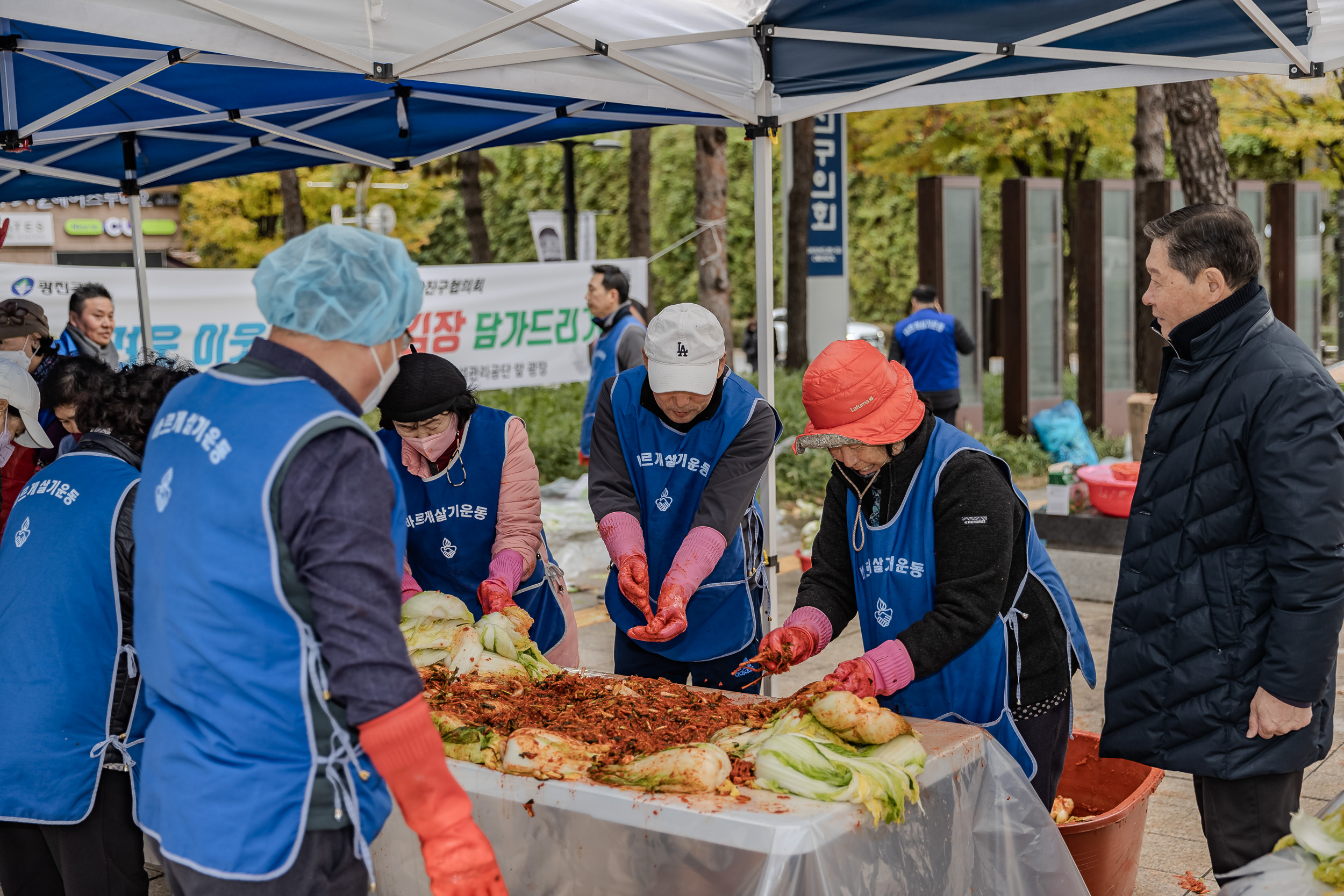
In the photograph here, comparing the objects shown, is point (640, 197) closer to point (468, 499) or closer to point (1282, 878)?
point (468, 499)

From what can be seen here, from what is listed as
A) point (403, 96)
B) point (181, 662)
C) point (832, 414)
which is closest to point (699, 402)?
point (832, 414)

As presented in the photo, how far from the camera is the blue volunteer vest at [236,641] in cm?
179

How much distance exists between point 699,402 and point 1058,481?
4457 millimetres

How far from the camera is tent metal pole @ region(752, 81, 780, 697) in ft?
15.0

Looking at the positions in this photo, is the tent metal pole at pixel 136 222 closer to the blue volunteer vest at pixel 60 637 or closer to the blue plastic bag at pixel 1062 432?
the blue volunteer vest at pixel 60 637

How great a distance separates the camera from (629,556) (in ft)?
11.5

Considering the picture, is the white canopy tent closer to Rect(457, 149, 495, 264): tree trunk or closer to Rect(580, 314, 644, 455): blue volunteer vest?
Rect(580, 314, 644, 455): blue volunteer vest

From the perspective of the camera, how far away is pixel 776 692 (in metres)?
4.55

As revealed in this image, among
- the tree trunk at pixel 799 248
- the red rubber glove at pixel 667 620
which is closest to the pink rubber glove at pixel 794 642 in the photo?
the red rubber glove at pixel 667 620

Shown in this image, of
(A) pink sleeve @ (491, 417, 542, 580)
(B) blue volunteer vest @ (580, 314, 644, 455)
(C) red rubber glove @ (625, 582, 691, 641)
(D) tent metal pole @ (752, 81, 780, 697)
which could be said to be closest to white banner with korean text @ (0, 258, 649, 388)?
(B) blue volunteer vest @ (580, 314, 644, 455)

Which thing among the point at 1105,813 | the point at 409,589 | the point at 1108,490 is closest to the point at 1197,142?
the point at 1108,490

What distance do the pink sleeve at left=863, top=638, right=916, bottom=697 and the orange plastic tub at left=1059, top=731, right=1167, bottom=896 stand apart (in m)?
0.70

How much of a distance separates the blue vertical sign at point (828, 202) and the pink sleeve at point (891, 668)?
11.0 m

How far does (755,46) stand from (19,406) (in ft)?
9.34
